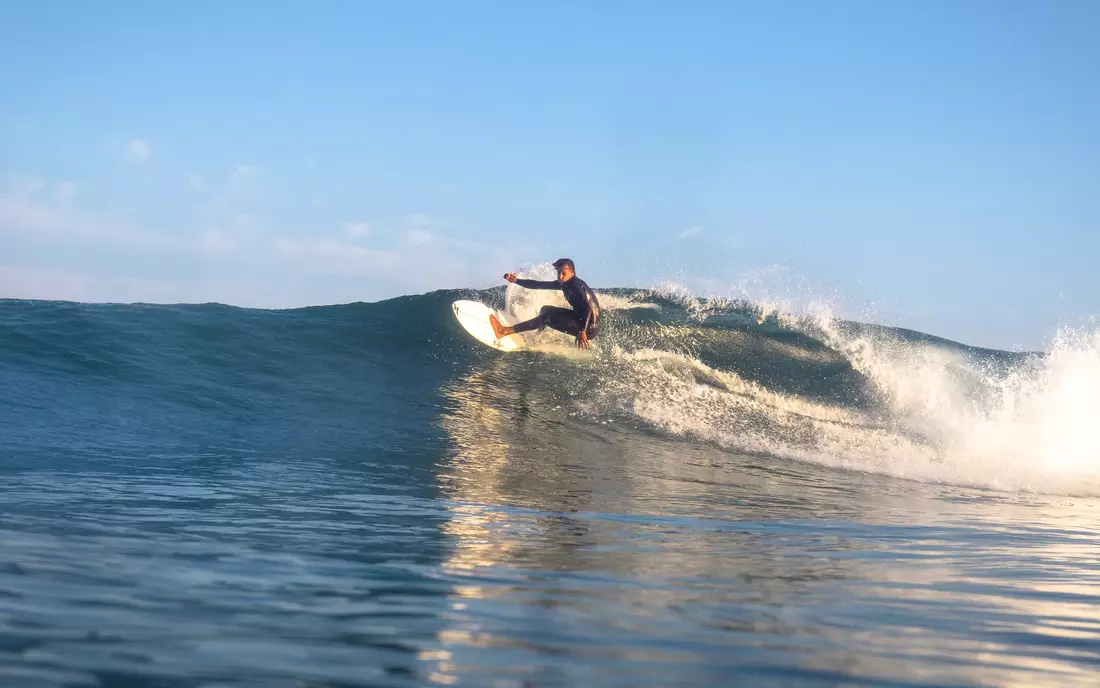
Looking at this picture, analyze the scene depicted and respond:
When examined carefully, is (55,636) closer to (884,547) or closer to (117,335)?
(884,547)

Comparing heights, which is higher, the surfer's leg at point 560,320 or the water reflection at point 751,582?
the surfer's leg at point 560,320

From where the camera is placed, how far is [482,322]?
13938 millimetres

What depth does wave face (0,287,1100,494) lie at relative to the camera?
9086 mm

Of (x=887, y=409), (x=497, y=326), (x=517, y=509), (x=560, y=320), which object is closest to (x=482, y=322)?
(x=497, y=326)

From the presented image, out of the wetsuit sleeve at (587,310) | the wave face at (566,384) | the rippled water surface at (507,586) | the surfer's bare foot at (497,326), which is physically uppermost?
the wetsuit sleeve at (587,310)

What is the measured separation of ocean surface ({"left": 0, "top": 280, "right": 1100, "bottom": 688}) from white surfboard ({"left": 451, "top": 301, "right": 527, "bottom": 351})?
37cm

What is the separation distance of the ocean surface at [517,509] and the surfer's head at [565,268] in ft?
5.61

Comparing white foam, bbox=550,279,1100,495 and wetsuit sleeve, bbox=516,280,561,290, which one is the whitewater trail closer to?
white foam, bbox=550,279,1100,495

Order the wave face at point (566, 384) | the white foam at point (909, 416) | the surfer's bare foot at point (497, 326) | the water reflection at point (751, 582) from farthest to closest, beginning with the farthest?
the surfer's bare foot at point (497, 326), the white foam at point (909, 416), the wave face at point (566, 384), the water reflection at point (751, 582)

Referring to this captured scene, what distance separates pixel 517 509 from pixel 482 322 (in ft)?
28.1

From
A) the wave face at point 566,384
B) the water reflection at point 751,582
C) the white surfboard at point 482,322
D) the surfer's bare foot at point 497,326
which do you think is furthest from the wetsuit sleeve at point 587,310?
the water reflection at point 751,582

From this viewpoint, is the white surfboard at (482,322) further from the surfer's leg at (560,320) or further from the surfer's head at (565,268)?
the surfer's head at (565,268)

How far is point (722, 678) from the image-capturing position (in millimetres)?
2234

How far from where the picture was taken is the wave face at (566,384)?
9086mm
